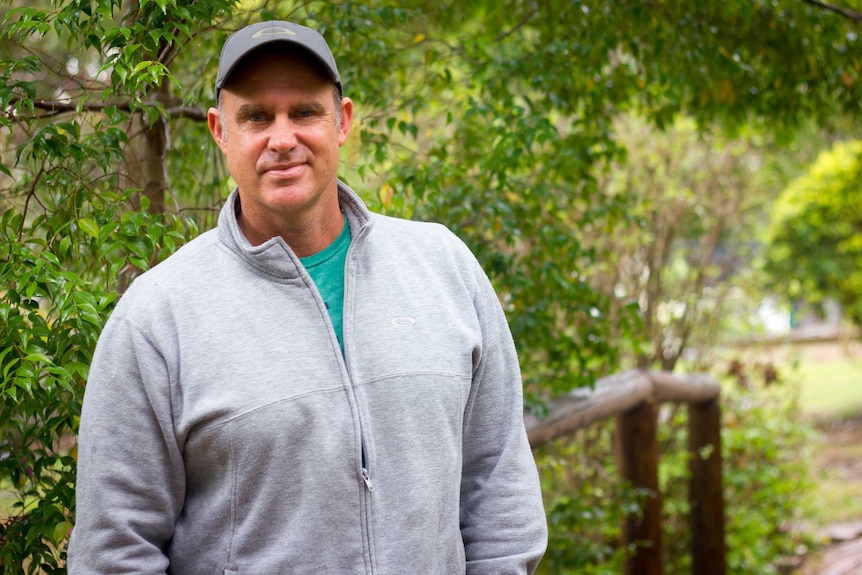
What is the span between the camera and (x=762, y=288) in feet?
27.7

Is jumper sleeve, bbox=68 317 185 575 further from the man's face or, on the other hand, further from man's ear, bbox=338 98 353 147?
man's ear, bbox=338 98 353 147

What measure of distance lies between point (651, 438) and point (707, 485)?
115 cm

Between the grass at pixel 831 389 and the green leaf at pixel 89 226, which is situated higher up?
the green leaf at pixel 89 226

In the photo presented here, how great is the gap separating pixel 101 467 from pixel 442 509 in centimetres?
63

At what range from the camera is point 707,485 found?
595 cm

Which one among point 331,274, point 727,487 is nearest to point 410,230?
point 331,274

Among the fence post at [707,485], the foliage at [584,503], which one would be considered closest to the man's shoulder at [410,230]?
the foliage at [584,503]

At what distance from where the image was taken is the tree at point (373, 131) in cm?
226

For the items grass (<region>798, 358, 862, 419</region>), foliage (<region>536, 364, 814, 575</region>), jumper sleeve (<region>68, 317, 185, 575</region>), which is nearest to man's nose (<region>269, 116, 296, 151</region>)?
jumper sleeve (<region>68, 317, 185, 575</region>)

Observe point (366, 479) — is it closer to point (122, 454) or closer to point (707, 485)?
point (122, 454)

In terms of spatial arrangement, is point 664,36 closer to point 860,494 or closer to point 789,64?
point 789,64

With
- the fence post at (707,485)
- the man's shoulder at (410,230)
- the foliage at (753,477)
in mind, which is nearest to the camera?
the man's shoulder at (410,230)

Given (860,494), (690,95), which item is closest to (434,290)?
(690,95)

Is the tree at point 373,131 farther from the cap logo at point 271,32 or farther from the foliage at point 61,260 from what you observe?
the cap logo at point 271,32
